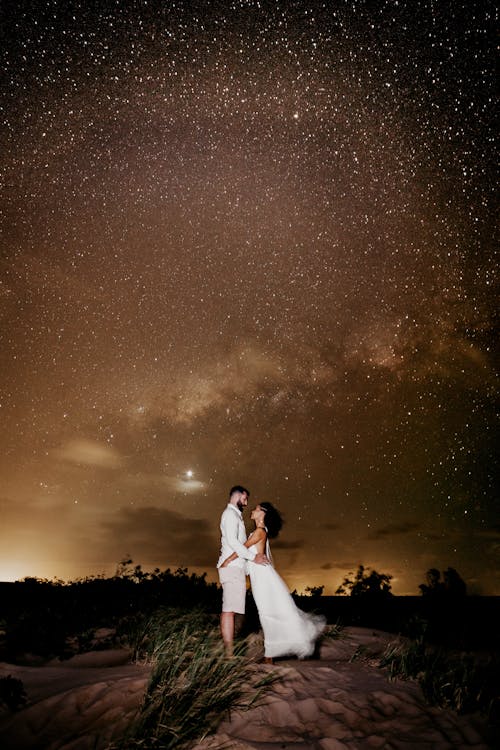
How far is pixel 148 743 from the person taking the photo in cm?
322

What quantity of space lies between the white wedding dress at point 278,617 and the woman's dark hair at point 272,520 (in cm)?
50

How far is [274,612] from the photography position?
5688 millimetres

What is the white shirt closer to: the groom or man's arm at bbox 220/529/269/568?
the groom

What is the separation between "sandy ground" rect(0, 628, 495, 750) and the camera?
11.4 feet

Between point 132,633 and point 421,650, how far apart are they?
14.6ft

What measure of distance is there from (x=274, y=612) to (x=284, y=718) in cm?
179

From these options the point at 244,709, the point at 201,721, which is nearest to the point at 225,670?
the point at 244,709

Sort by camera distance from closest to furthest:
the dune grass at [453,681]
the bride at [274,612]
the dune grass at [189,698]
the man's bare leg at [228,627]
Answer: the dune grass at [189,698] < the dune grass at [453,681] < the man's bare leg at [228,627] < the bride at [274,612]

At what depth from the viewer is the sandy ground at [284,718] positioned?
3461mm

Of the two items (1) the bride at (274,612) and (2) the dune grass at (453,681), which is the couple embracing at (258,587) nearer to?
(1) the bride at (274,612)

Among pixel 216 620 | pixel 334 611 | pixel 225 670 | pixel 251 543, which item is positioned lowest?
pixel 334 611

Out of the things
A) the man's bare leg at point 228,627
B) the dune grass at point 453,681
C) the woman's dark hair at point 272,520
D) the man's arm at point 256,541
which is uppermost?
the woman's dark hair at point 272,520

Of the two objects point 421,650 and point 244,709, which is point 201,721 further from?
point 421,650

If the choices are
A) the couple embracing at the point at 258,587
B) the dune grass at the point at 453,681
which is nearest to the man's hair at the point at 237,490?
the couple embracing at the point at 258,587
